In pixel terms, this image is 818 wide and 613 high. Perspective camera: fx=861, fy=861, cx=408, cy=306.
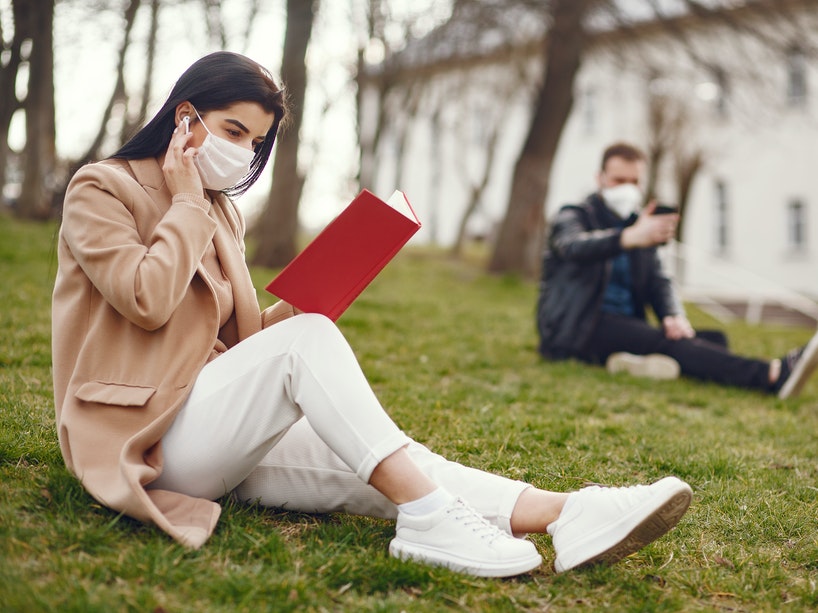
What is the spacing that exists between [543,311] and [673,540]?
11.7 ft

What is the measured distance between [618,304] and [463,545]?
429cm

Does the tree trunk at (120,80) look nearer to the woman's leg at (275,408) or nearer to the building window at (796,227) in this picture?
the woman's leg at (275,408)

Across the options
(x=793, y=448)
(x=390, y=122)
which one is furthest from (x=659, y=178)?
(x=793, y=448)

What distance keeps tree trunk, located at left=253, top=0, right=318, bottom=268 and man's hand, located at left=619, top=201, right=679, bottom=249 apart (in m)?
6.06

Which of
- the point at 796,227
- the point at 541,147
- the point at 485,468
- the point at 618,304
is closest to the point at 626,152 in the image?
the point at 618,304

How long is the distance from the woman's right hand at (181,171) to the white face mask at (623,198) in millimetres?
4206

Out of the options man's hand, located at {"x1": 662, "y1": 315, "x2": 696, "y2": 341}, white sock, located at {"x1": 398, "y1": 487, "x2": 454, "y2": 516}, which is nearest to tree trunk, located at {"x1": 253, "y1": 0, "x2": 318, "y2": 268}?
man's hand, located at {"x1": 662, "y1": 315, "x2": 696, "y2": 341}

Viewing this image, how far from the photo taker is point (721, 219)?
26.4m

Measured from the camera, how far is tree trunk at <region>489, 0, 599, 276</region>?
1179 cm

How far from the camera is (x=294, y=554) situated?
239 centimetres

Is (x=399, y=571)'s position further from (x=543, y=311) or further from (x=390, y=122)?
(x=390, y=122)

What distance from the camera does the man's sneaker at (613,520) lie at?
7.63 feet

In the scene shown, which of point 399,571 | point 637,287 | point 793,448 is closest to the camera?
point 399,571

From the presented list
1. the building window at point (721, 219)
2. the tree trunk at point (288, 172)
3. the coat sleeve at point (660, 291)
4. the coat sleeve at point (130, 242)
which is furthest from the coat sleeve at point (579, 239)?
the building window at point (721, 219)
